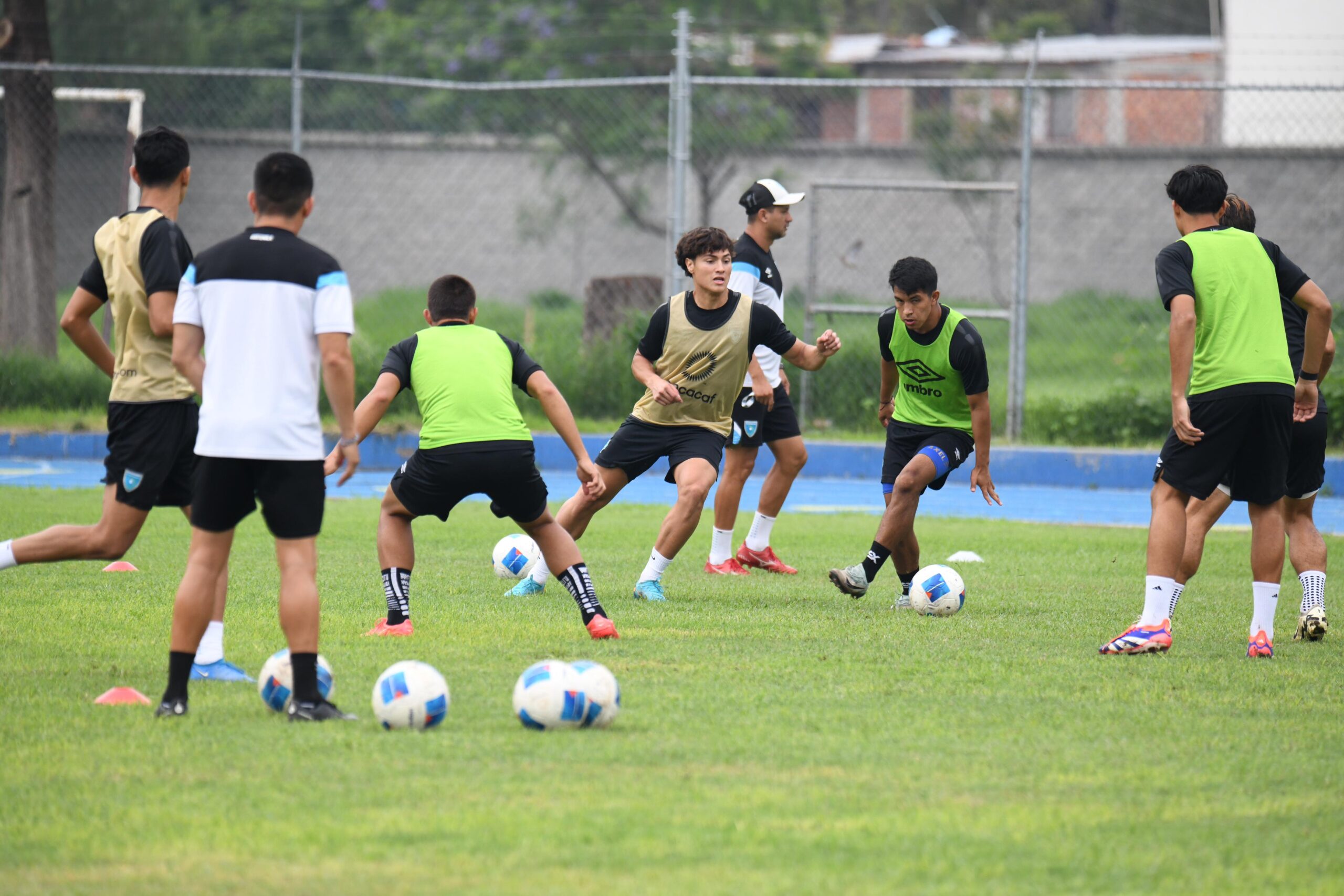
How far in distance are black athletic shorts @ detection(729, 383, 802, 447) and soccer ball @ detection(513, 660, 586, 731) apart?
414 centimetres

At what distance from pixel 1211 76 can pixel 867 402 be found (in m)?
23.1

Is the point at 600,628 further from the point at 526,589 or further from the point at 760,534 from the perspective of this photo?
the point at 760,534

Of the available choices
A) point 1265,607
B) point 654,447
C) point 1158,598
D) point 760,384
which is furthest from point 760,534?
point 1265,607

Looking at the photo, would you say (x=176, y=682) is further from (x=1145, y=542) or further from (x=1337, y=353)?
(x=1337, y=353)

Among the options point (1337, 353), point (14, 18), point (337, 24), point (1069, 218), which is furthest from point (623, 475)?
point (337, 24)

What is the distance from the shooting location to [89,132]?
758 inches

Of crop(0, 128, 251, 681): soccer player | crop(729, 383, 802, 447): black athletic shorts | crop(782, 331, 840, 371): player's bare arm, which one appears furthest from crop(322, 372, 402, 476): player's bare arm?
crop(729, 383, 802, 447): black athletic shorts

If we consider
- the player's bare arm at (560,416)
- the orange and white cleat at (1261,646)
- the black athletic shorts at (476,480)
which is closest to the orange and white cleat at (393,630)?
the black athletic shorts at (476,480)

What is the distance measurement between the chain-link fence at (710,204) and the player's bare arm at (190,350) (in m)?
8.57

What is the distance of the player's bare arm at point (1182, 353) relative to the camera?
248 inches

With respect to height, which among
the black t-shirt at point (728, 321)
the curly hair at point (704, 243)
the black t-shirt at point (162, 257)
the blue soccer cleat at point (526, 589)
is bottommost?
the blue soccer cleat at point (526, 589)

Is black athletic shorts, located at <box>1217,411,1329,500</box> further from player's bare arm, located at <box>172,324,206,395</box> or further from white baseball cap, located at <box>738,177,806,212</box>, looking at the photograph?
player's bare arm, located at <box>172,324,206,395</box>

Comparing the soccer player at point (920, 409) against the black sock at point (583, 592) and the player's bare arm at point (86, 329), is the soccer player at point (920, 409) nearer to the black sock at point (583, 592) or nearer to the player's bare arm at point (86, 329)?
the black sock at point (583, 592)

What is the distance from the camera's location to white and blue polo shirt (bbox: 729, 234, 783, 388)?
9.36 metres
